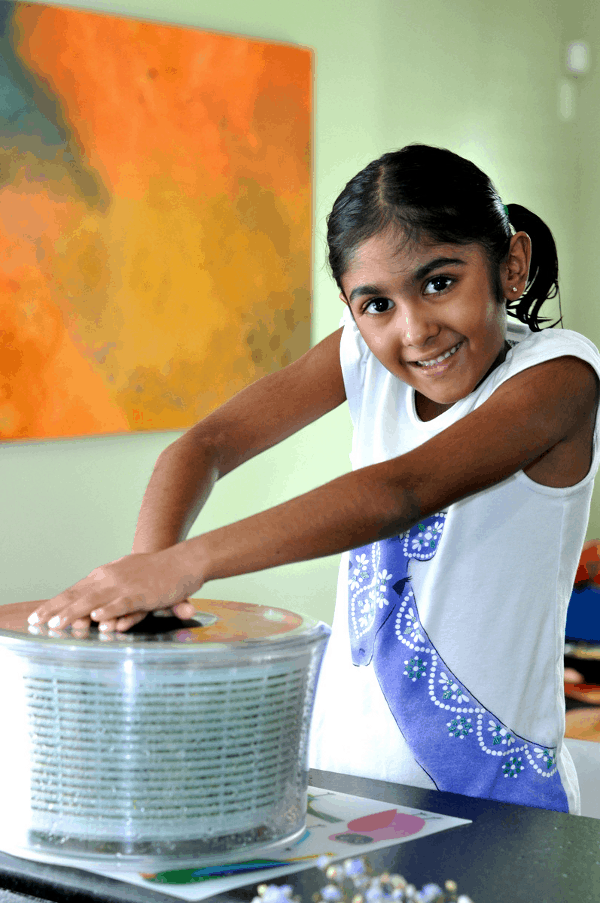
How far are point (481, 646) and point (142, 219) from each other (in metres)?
1.75

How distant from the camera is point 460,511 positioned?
3.44 feet

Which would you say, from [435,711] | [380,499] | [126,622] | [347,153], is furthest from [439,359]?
[347,153]

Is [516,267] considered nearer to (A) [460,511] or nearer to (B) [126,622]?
(A) [460,511]

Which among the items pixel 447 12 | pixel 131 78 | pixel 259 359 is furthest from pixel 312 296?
pixel 447 12

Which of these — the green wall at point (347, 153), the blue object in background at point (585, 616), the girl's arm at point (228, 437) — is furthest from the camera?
the blue object in background at point (585, 616)

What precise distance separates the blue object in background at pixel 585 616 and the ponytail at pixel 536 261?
78.2 inches

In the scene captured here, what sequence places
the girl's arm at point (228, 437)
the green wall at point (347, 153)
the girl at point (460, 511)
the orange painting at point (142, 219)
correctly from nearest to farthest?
the girl at point (460, 511) → the girl's arm at point (228, 437) → the orange painting at point (142, 219) → the green wall at point (347, 153)

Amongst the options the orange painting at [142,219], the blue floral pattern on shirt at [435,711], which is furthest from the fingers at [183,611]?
the orange painting at [142,219]

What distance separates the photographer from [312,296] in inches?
115

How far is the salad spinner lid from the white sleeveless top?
0.27m

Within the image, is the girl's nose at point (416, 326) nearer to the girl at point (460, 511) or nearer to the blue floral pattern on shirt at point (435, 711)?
the girl at point (460, 511)

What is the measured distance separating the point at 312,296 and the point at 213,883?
235 cm

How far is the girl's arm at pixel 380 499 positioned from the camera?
2.58ft

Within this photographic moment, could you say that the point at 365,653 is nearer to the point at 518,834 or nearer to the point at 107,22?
the point at 518,834
